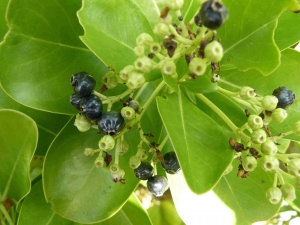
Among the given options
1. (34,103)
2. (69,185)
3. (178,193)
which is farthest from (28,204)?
(178,193)

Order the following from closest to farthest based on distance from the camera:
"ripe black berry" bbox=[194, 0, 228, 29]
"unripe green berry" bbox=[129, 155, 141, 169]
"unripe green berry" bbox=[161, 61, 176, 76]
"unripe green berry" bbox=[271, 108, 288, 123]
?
"ripe black berry" bbox=[194, 0, 228, 29], "unripe green berry" bbox=[161, 61, 176, 76], "unripe green berry" bbox=[271, 108, 288, 123], "unripe green berry" bbox=[129, 155, 141, 169]

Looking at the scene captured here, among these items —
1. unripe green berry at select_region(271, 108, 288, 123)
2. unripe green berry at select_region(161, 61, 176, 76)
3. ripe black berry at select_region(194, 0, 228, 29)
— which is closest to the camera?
ripe black berry at select_region(194, 0, 228, 29)

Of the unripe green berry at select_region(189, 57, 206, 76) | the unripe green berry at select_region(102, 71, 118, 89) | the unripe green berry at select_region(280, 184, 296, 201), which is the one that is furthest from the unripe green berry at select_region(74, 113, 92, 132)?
the unripe green berry at select_region(280, 184, 296, 201)

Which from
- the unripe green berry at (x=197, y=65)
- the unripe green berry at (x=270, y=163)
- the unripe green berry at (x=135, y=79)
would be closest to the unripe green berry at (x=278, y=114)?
the unripe green berry at (x=270, y=163)

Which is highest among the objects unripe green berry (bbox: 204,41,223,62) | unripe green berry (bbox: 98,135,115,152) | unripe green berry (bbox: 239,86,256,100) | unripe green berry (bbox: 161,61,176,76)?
unripe green berry (bbox: 204,41,223,62)

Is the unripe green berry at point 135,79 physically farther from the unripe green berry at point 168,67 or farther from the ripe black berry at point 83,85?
the ripe black berry at point 83,85

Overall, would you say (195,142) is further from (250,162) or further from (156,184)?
(156,184)

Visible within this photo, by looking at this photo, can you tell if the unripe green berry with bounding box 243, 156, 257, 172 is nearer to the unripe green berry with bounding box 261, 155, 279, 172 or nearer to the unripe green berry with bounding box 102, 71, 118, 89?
the unripe green berry with bounding box 261, 155, 279, 172
